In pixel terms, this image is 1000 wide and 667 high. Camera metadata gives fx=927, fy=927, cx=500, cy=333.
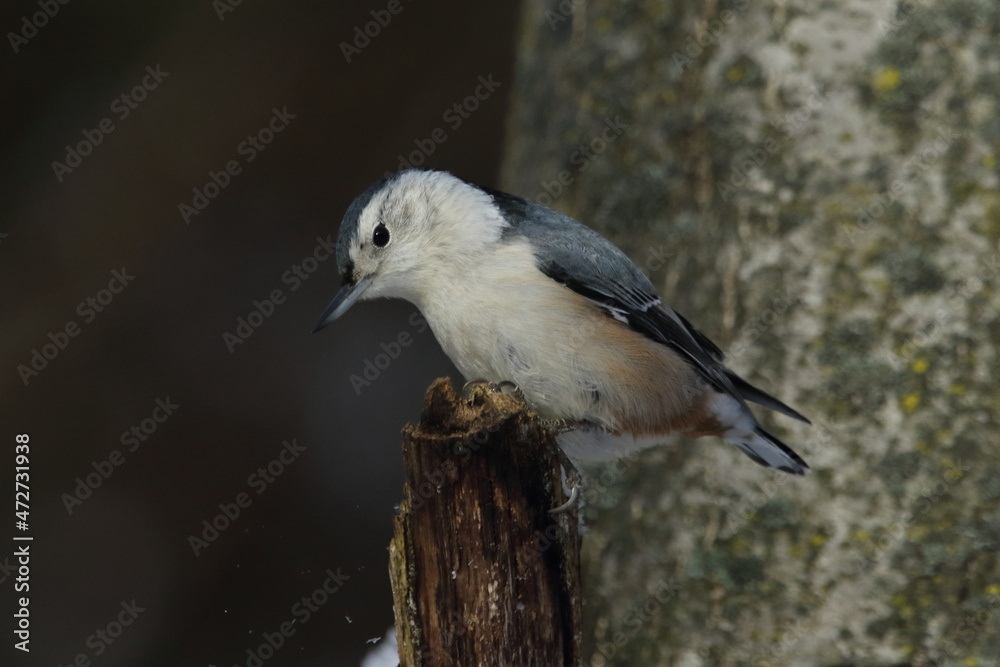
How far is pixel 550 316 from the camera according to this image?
2.58 m

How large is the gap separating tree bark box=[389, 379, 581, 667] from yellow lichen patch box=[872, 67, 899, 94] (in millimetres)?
1793

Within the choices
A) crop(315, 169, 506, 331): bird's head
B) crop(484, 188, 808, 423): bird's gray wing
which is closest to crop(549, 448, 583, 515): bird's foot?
crop(484, 188, 808, 423): bird's gray wing

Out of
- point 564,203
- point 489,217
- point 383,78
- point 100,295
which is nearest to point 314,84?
point 383,78

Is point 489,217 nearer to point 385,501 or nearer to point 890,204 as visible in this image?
point 890,204

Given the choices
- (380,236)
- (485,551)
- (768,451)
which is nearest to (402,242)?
(380,236)

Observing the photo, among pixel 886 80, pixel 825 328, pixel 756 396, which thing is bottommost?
pixel 756 396

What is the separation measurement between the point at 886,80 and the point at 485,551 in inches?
82.8

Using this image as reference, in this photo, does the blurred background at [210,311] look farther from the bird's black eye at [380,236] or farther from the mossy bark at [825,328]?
the bird's black eye at [380,236]

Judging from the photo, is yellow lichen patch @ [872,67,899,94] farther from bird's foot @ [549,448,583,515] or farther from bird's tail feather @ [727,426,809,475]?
bird's foot @ [549,448,583,515]

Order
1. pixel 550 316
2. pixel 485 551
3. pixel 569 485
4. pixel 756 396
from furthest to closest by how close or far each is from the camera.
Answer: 1. pixel 756 396
2. pixel 550 316
3. pixel 569 485
4. pixel 485 551

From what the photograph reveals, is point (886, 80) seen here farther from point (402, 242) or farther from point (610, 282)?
point (402, 242)

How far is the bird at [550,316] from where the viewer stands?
2.58 m

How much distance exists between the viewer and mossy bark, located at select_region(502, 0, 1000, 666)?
290 centimetres

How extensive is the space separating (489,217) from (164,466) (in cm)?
273
